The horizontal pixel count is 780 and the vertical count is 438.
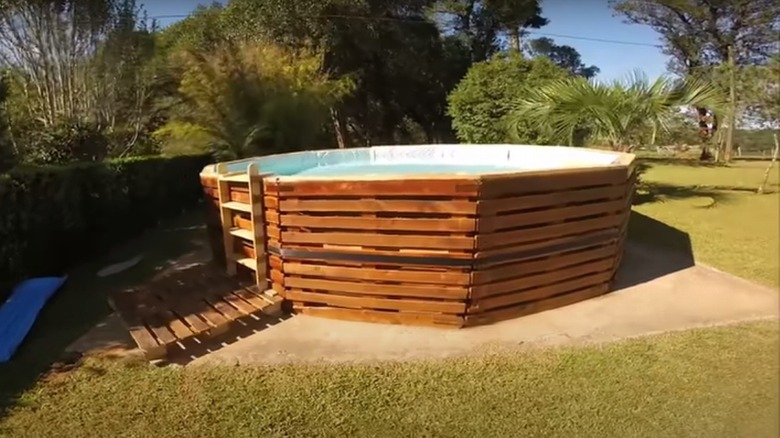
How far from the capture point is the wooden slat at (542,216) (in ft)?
12.8

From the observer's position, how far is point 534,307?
4.24 meters

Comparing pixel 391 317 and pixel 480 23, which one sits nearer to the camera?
pixel 391 317

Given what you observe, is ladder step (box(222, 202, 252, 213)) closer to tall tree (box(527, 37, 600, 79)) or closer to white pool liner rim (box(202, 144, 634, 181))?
white pool liner rim (box(202, 144, 634, 181))

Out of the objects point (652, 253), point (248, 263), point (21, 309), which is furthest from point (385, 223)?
point (652, 253)

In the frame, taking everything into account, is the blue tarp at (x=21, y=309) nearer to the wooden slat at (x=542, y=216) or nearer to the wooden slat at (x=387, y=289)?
the wooden slat at (x=387, y=289)

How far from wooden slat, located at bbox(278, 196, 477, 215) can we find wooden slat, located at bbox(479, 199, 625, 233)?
0.17 m

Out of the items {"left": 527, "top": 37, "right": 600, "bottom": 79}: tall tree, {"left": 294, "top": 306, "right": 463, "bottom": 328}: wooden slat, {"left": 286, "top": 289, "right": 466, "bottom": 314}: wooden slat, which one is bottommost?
{"left": 294, "top": 306, "right": 463, "bottom": 328}: wooden slat

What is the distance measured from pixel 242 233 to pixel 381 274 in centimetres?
165

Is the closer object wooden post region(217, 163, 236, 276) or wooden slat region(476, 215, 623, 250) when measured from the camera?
wooden slat region(476, 215, 623, 250)

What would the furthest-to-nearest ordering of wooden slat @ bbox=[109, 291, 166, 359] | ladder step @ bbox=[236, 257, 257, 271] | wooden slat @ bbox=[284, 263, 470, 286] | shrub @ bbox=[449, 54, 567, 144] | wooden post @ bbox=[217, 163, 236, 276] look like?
shrub @ bbox=[449, 54, 567, 144], wooden post @ bbox=[217, 163, 236, 276], ladder step @ bbox=[236, 257, 257, 271], wooden slat @ bbox=[284, 263, 470, 286], wooden slat @ bbox=[109, 291, 166, 359]

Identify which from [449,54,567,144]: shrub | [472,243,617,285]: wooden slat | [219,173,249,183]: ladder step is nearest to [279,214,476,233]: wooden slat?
[472,243,617,285]: wooden slat

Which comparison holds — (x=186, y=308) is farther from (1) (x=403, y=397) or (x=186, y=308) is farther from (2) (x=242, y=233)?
(1) (x=403, y=397)

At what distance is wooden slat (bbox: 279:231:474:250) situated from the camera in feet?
12.8

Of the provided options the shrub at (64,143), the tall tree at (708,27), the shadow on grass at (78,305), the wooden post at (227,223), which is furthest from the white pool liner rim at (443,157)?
the tall tree at (708,27)
